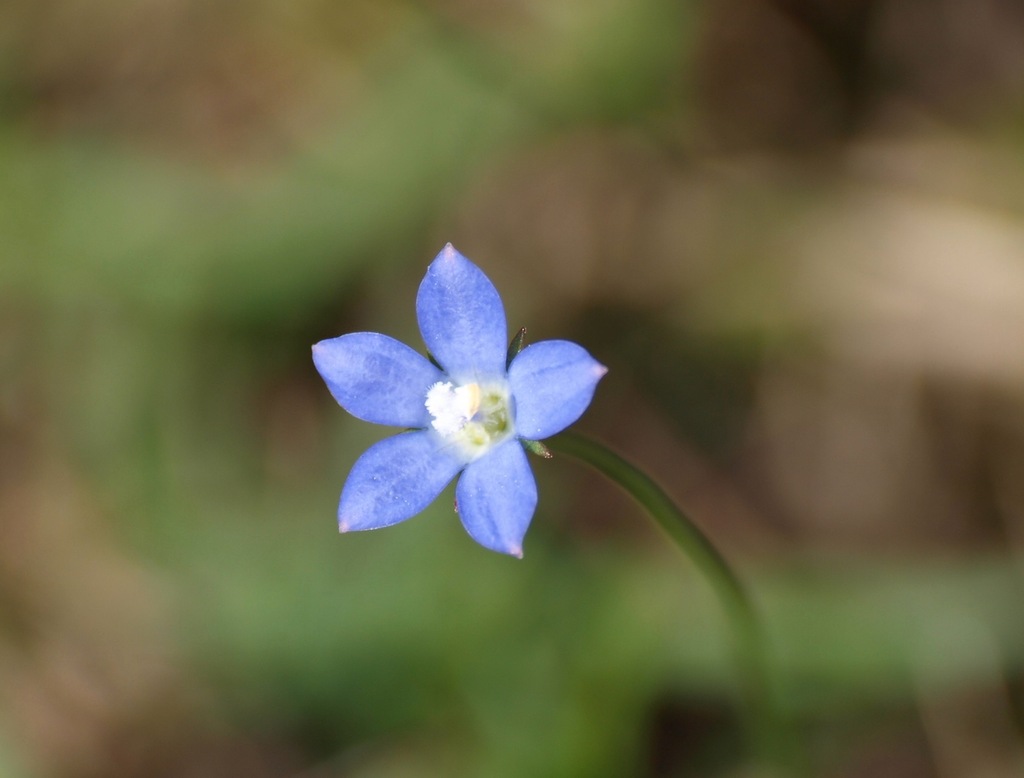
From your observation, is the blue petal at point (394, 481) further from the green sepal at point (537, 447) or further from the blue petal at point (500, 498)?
the green sepal at point (537, 447)

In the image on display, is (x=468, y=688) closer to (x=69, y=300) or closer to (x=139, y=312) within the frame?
(x=139, y=312)

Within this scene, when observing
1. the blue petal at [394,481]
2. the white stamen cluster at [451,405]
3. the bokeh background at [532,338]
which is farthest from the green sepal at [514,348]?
the bokeh background at [532,338]

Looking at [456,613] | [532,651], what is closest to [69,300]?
[456,613]

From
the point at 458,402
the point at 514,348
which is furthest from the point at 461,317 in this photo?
the point at 458,402

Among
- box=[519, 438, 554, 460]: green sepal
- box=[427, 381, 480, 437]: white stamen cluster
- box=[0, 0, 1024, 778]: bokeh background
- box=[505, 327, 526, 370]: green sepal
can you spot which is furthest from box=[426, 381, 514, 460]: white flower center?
box=[0, 0, 1024, 778]: bokeh background

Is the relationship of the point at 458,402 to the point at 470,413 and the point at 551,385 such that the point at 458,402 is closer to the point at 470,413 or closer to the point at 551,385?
the point at 470,413

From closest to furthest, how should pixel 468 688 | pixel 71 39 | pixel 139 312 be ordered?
1. pixel 468 688
2. pixel 139 312
3. pixel 71 39

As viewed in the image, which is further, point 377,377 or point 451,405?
point 451,405

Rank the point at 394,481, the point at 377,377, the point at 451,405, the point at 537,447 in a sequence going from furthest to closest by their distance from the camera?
the point at 451,405, the point at 377,377, the point at 394,481, the point at 537,447
